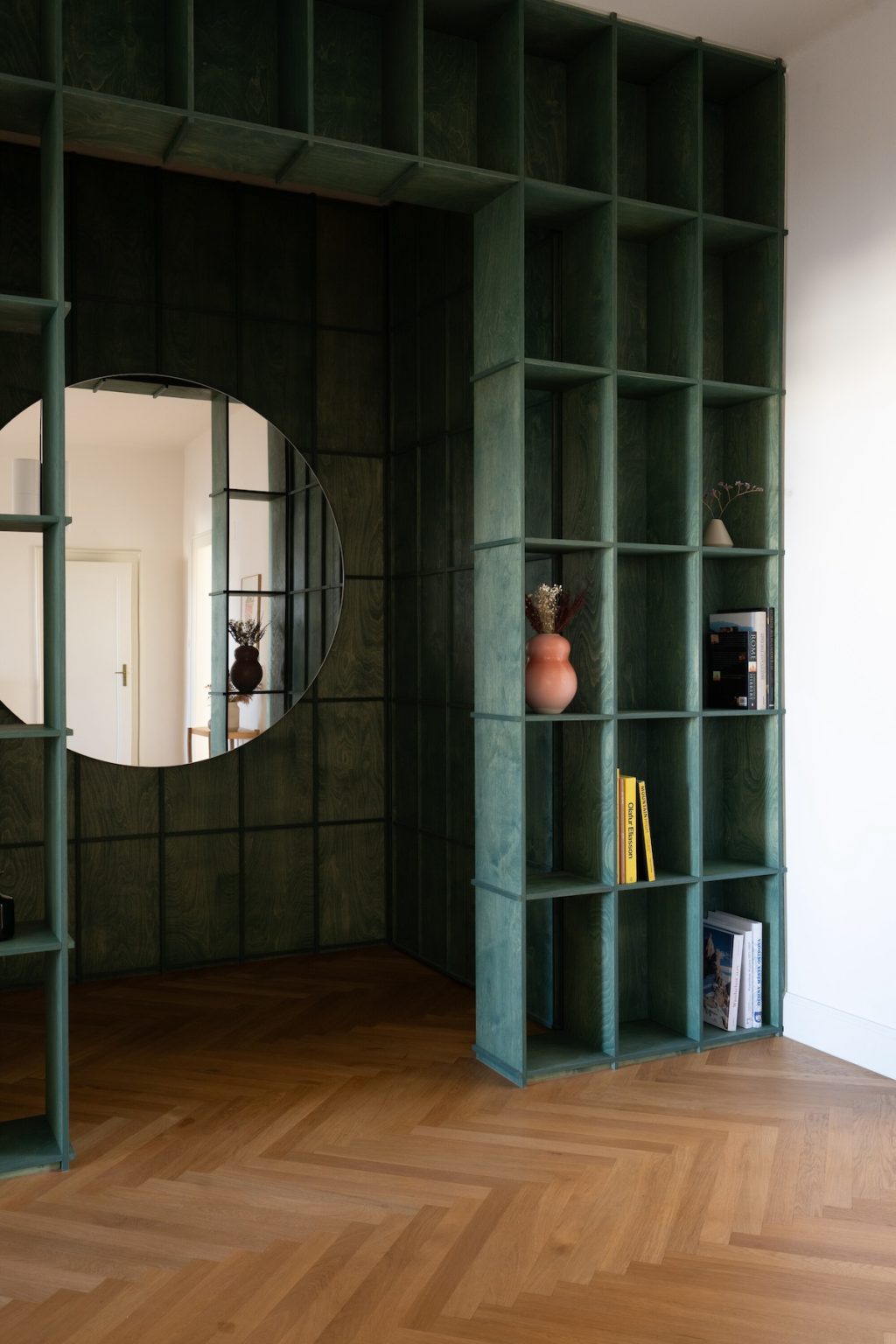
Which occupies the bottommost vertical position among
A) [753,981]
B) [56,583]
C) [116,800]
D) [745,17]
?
[753,981]

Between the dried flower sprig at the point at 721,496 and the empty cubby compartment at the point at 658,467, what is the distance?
25 centimetres

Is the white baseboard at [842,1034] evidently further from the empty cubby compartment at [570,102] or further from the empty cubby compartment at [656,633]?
the empty cubby compartment at [570,102]

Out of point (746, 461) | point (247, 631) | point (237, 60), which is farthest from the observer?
point (247, 631)

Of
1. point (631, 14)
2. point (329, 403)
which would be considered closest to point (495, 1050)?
point (329, 403)

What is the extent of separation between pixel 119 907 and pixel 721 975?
2.58 meters

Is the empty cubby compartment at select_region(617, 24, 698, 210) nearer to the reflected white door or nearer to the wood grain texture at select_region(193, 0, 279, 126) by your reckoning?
the wood grain texture at select_region(193, 0, 279, 126)

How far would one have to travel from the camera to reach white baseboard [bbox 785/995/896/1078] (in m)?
3.84

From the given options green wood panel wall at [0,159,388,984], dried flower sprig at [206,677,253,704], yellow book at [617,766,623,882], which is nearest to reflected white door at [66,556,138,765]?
green wood panel wall at [0,159,388,984]

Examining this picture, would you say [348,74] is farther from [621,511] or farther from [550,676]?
[550,676]

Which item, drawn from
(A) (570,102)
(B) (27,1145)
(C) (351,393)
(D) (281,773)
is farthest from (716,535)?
(B) (27,1145)

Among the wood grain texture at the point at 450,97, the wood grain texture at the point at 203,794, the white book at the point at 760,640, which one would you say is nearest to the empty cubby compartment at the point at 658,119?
the wood grain texture at the point at 450,97

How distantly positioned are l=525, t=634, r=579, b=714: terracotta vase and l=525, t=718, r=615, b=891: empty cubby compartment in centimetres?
7

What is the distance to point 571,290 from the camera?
4.09 m

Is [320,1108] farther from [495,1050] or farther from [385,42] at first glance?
[385,42]
